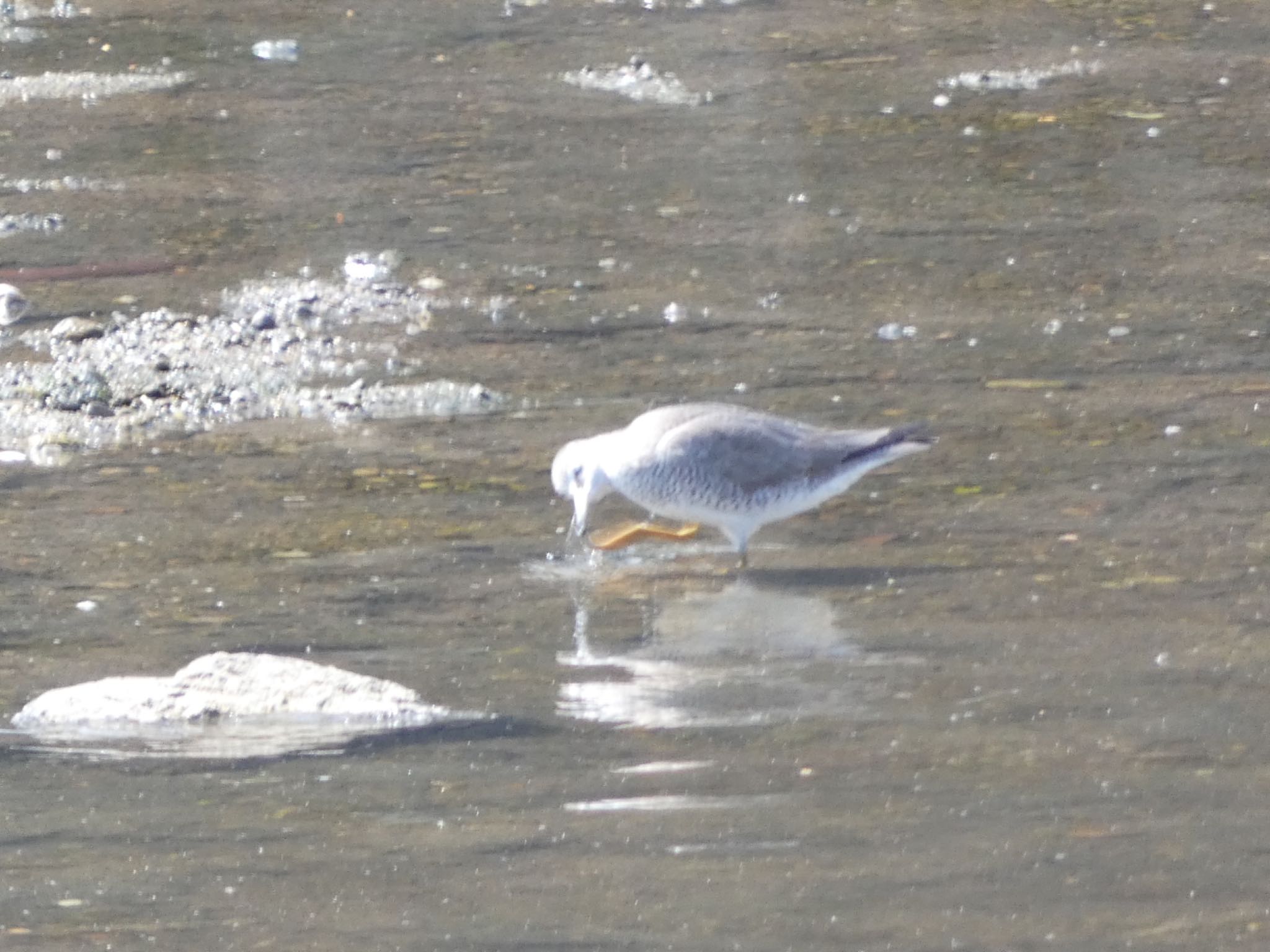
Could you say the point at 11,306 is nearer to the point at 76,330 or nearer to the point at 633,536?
the point at 76,330

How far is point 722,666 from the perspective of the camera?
571 centimetres

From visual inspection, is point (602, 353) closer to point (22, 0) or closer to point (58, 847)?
point (58, 847)

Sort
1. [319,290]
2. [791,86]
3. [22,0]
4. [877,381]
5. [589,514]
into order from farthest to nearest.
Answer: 1. [22,0]
2. [791,86]
3. [319,290]
4. [877,381]
5. [589,514]

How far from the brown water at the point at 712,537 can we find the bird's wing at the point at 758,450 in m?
0.25

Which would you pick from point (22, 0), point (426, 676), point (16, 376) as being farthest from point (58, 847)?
point (22, 0)

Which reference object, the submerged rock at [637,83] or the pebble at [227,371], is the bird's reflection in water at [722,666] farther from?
the submerged rock at [637,83]

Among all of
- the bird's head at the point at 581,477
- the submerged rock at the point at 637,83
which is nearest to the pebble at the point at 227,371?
the bird's head at the point at 581,477

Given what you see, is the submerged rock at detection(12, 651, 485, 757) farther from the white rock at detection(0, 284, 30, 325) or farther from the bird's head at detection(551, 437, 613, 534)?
the white rock at detection(0, 284, 30, 325)

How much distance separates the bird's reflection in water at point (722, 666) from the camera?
530cm

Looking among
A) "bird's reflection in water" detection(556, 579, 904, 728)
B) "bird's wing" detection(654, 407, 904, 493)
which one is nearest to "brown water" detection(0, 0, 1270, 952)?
"bird's reflection in water" detection(556, 579, 904, 728)

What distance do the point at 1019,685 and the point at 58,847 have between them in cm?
215

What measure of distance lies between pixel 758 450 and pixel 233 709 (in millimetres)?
1972

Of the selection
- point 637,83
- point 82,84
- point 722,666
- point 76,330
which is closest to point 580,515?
point 722,666

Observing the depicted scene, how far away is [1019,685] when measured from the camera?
17.5ft
